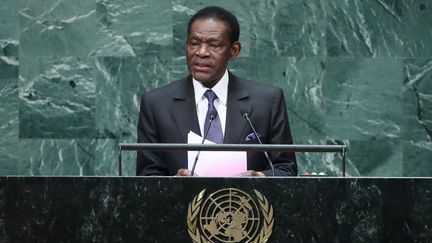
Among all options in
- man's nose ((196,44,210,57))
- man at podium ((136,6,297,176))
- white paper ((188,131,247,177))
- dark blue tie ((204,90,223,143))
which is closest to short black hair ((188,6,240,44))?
man at podium ((136,6,297,176))

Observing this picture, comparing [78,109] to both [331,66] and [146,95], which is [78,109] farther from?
[146,95]

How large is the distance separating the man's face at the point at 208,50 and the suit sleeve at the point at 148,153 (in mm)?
294

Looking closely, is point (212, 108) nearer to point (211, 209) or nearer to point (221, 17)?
point (221, 17)

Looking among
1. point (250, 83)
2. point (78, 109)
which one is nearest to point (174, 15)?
point (78, 109)

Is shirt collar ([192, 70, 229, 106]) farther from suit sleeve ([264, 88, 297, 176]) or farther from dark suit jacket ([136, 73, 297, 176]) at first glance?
suit sleeve ([264, 88, 297, 176])

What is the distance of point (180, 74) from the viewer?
8625 mm

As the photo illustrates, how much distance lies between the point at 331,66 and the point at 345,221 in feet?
12.7

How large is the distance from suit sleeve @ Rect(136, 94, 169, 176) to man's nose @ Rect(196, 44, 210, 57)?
0.36m

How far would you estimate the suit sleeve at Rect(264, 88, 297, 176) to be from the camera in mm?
6098

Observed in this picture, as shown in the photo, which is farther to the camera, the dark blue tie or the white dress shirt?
the white dress shirt

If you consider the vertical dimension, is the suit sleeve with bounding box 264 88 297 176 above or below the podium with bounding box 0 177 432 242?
above

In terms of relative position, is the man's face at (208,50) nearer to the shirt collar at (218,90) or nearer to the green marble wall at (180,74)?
the shirt collar at (218,90)

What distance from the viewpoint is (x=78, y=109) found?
864 centimetres

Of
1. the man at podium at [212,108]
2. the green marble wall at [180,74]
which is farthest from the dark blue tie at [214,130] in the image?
the green marble wall at [180,74]
